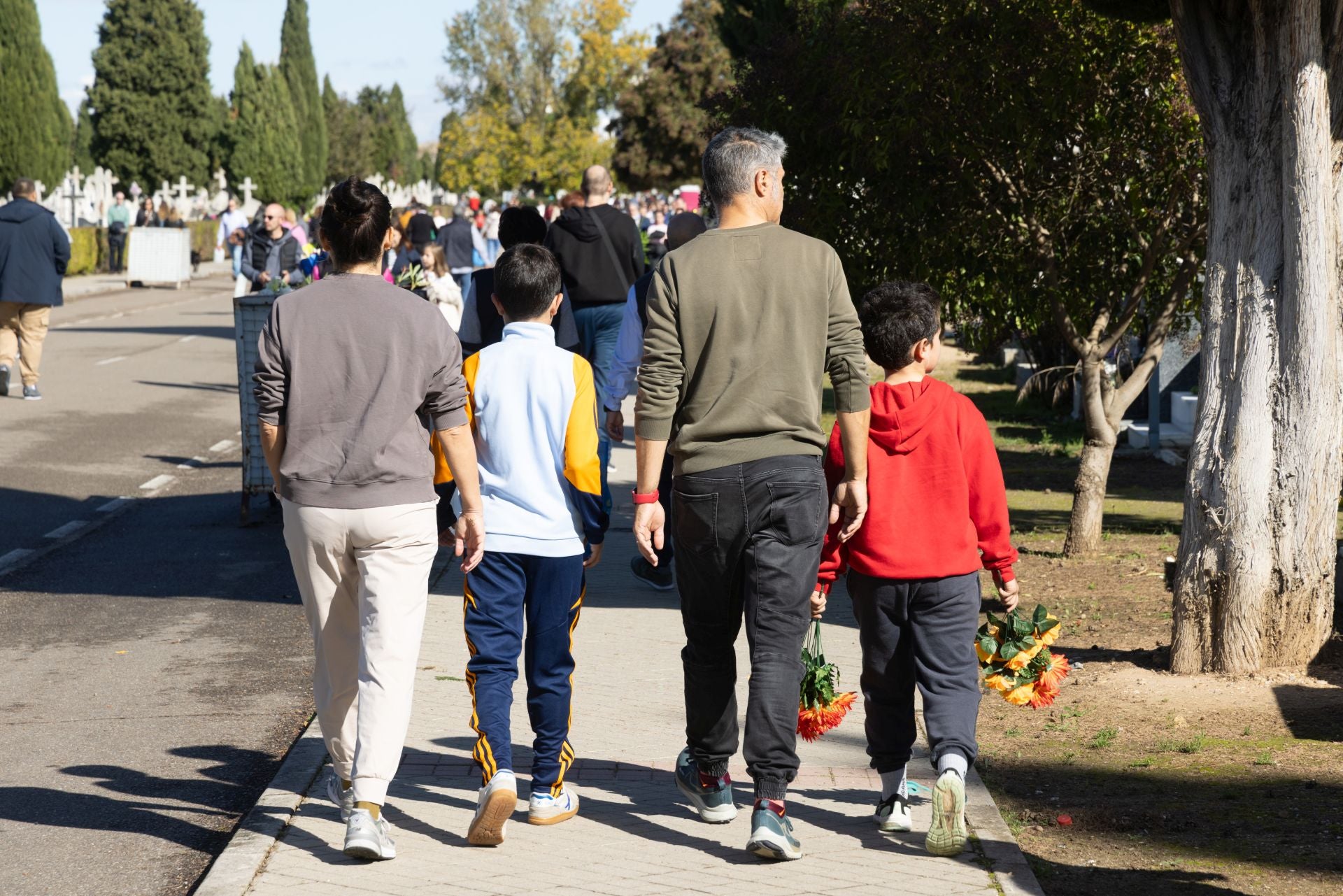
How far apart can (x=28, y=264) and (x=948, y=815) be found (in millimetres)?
14348

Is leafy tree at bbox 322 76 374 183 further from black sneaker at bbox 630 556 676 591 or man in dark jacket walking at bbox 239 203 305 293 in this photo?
black sneaker at bbox 630 556 676 591

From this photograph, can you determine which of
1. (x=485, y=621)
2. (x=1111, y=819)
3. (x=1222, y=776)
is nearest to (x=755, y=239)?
(x=485, y=621)

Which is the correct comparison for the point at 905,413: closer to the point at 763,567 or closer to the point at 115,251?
the point at 763,567

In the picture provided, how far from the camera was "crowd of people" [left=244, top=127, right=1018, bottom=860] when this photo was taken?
4.39m

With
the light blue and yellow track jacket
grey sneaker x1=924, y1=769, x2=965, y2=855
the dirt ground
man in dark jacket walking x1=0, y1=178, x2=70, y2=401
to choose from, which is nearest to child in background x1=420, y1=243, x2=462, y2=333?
man in dark jacket walking x1=0, y1=178, x2=70, y2=401

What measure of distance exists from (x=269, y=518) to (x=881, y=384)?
276 inches

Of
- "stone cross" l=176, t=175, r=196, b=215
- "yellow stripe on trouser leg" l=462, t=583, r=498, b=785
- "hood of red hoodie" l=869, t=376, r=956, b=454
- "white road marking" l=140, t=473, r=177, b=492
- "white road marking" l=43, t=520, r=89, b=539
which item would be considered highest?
"stone cross" l=176, t=175, r=196, b=215

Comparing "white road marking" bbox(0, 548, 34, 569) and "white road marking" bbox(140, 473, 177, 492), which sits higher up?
"white road marking" bbox(140, 473, 177, 492)

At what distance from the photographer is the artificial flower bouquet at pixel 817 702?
4.82 metres

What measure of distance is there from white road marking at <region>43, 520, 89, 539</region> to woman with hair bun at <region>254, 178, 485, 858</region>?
6262 mm

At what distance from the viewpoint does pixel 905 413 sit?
4625 mm

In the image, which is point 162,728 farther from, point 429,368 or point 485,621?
point 429,368

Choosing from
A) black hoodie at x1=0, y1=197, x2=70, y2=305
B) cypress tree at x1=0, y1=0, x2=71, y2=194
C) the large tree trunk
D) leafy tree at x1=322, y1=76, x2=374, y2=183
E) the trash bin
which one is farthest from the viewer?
leafy tree at x1=322, y1=76, x2=374, y2=183

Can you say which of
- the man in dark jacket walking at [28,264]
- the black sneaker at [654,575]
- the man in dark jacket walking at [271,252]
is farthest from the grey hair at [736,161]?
the man in dark jacket walking at [28,264]
